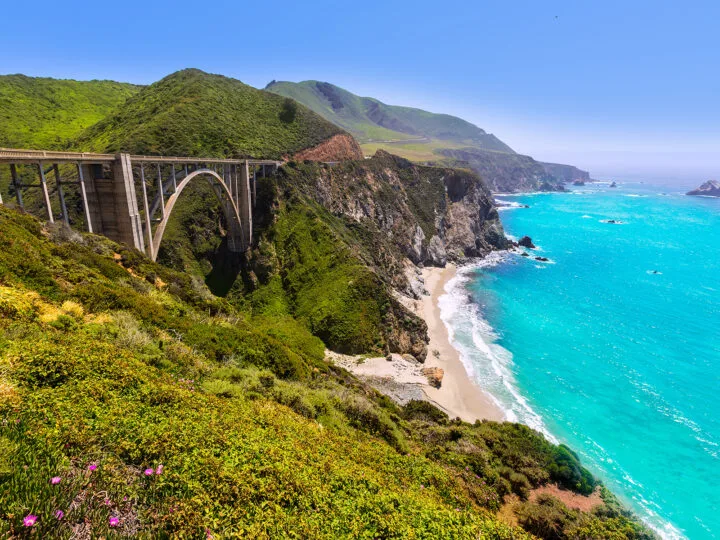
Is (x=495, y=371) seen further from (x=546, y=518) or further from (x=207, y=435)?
(x=207, y=435)

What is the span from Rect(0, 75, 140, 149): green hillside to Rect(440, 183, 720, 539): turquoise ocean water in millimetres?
88008

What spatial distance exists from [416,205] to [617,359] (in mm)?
57087

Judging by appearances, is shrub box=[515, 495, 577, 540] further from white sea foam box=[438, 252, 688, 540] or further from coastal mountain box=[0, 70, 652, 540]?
white sea foam box=[438, 252, 688, 540]

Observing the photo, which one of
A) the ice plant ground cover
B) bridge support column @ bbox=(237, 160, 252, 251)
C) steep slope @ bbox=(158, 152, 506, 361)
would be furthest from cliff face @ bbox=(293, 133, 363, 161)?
the ice plant ground cover

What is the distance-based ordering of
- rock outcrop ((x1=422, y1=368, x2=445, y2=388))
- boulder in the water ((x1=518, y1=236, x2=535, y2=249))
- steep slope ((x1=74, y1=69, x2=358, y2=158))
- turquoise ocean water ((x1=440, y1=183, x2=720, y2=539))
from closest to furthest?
turquoise ocean water ((x1=440, y1=183, x2=720, y2=539)) < rock outcrop ((x1=422, y1=368, x2=445, y2=388)) < steep slope ((x1=74, y1=69, x2=358, y2=158)) < boulder in the water ((x1=518, y1=236, x2=535, y2=249))

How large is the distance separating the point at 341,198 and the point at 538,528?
205 ft

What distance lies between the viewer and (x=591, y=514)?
683 inches

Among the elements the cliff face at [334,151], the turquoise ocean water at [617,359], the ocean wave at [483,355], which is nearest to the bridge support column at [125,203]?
the ocean wave at [483,355]

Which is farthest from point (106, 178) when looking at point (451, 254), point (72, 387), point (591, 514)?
point (451, 254)

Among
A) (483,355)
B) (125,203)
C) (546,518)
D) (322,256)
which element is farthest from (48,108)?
(546,518)

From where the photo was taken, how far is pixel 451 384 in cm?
3841

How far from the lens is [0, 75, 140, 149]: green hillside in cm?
6806

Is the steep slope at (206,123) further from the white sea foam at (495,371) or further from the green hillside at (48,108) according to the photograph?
the white sea foam at (495,371)

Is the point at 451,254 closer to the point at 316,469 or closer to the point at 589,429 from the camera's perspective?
the point at 589,429
